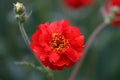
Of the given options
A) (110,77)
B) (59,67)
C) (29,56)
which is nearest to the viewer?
(59,67)

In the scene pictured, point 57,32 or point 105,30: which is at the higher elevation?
point 105,30

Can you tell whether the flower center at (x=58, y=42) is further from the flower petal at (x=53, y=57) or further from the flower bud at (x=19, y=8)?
the flower bud at (x=19, y=8)

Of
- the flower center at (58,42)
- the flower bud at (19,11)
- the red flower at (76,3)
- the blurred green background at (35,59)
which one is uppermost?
the red flower at (76,3)

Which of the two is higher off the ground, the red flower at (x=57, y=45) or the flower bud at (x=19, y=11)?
the flower bud at (x=19, y=11)

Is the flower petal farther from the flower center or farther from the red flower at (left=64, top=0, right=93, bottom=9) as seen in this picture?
the red flower at (left=64, top=0, right=93, bottom=9)

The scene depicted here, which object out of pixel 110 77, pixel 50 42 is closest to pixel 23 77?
pixel 110 77

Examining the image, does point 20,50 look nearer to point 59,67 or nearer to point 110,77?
point 110,77

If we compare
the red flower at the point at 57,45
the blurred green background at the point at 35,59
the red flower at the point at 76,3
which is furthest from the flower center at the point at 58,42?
the red flower at the point at 76,3
